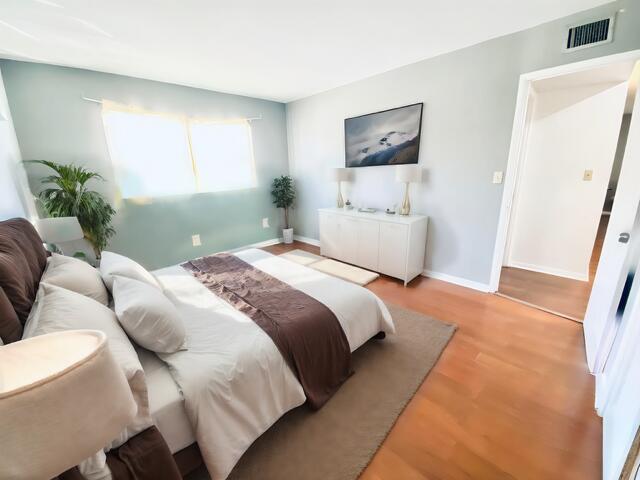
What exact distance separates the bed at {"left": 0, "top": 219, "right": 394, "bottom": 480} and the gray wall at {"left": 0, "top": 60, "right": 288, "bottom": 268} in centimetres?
183

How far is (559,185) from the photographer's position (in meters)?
3.07

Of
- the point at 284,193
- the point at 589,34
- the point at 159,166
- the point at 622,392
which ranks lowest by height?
the point at 622,392

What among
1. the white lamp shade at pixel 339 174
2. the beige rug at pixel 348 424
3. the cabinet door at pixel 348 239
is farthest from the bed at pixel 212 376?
the white lamp shade at pixel 339 174

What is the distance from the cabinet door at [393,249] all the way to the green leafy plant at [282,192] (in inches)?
79.2

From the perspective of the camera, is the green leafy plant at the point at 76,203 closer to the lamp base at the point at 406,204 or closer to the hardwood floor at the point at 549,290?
the lamp base at the point at 406,204

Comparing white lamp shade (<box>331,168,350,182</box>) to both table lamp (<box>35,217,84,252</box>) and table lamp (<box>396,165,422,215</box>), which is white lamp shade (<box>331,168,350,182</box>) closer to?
table lamp (<box>396,165,422,215</box>)

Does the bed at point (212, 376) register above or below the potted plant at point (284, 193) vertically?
below

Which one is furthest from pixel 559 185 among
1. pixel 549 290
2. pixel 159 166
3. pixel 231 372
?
pixel 159 166

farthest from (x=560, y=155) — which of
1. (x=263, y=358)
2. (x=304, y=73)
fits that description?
(x=263, y=358)

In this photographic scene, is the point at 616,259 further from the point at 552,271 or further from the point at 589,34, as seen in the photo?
the point at 552,271

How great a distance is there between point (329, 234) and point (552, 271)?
2.83 m

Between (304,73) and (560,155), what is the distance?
313cm

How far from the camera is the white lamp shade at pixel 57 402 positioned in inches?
12.9

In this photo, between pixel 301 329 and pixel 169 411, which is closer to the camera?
pixel 169 411
